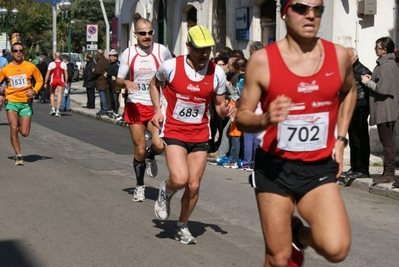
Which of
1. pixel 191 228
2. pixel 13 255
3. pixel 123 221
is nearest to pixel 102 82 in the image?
pixel 123 221

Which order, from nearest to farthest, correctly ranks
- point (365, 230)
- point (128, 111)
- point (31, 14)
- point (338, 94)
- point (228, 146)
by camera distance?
point (338, 94)
point (365, 230)
point (128, 111)
point (228, 146)
point (31, 14)

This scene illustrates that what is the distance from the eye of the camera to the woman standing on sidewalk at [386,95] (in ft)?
39.8

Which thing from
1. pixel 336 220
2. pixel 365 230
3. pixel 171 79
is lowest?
pixel 365 230

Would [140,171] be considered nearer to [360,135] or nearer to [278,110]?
[360,135]

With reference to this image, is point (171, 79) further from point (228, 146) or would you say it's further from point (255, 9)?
point (255, 9)

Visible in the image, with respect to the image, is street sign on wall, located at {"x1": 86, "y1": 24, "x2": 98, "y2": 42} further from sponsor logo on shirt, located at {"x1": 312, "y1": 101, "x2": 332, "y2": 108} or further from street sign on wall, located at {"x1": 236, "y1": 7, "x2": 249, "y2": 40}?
sponsor logo on shirt, located at {"x1": 312, "y1": 101, "x2": 332, "y2": 108}

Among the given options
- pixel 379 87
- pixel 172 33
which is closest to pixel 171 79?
pixel 379 87

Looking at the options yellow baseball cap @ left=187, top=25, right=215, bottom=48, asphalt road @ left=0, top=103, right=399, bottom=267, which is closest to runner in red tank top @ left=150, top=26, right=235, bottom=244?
yellow baseball cap @ left=187, top=25, right=215, bottom=48

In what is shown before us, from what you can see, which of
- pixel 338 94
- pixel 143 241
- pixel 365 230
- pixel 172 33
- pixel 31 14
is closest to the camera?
pixel 338 94

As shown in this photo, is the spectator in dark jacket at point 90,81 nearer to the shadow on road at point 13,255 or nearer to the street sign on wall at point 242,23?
the street sign on wall at point 242,23

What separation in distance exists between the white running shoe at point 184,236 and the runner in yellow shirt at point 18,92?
6367 mm

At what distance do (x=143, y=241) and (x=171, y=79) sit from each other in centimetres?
154

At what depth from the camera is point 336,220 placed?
5.12m

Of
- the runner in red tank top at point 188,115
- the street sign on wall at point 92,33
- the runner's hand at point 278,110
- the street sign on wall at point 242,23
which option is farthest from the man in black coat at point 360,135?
the street sign on wall at point 92,33
